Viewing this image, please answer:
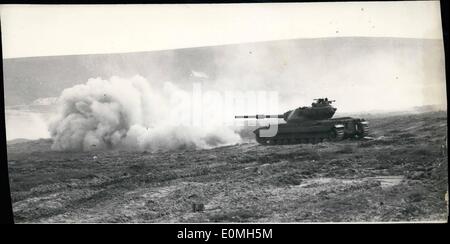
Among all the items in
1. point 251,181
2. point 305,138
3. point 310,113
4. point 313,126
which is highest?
point 310,113

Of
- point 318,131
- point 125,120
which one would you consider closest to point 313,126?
point 318,131

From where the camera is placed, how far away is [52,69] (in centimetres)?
452

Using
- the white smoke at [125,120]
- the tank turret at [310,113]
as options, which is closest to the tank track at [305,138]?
the tank turret at [310,113]

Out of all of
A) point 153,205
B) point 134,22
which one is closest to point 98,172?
point 153,205

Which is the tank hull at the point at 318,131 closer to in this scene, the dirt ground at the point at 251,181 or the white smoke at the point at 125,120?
the dirt ground at the point at 251,181

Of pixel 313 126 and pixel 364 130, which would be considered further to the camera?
pixel 313 126

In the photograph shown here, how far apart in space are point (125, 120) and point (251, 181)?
1340mm

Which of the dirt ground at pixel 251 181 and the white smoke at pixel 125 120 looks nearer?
the dirt ground at pixel 251 181

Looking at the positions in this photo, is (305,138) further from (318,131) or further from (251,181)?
(251,181)

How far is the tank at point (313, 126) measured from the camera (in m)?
4.55

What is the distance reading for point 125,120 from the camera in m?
4.55

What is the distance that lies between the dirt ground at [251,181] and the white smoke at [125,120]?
11 centimetres
